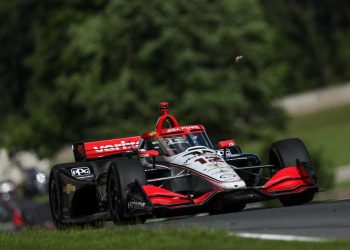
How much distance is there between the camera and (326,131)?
67625 mm

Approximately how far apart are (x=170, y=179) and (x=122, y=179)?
1075mm

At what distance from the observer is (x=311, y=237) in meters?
11.6

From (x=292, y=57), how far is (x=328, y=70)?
11.5 ft

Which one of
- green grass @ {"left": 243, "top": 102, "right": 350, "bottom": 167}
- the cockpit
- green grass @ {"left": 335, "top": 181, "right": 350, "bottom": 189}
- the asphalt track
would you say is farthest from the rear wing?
green grass @ {"left": 243, "top": 102, "right": 350, "bottom": 167}

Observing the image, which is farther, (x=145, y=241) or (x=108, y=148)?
(x=108, y=148)

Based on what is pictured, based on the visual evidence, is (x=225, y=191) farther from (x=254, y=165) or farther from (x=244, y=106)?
(x=244, y=106)

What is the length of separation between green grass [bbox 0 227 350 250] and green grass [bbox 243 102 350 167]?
4339 centimetres

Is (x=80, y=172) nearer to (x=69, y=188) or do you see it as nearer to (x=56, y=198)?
(x=69, y=188)

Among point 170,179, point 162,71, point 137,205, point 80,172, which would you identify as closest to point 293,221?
point 137,205

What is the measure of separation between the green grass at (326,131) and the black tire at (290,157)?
39.5 meters

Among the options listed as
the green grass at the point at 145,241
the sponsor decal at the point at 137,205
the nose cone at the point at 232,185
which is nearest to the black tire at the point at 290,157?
the nose cone at the point at 232,185

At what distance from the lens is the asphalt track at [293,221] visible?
12.2m

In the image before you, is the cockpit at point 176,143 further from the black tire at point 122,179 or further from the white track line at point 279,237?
the white track line at point 279,237

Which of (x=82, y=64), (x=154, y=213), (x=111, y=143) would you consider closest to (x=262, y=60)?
(x=82, y=64)
